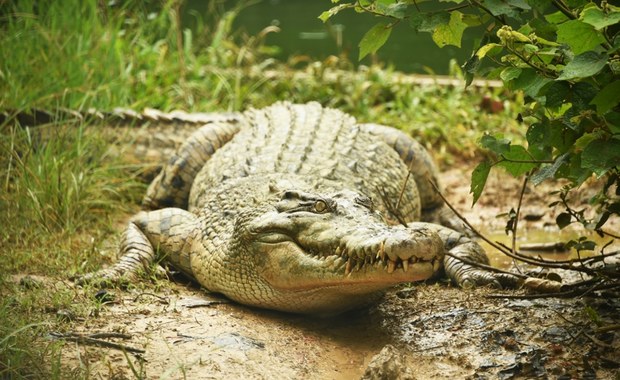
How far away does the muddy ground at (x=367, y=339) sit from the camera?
11.4ft

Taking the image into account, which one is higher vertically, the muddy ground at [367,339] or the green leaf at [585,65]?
the green leaf at [585,65]

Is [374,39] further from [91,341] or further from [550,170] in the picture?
[91,341]

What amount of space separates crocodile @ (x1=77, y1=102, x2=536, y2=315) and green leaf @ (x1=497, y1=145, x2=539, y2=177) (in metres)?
0.38

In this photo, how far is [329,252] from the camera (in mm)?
4031

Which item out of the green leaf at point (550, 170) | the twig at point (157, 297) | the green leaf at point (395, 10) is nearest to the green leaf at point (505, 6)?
the green leaf at point (395, 10)

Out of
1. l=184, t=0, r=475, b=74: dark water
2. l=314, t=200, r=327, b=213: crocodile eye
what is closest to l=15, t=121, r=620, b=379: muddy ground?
l=314, t=200, r=327, b=213: crocodile eye


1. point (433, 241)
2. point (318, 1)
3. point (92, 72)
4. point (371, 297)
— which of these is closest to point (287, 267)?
point (371, 297)

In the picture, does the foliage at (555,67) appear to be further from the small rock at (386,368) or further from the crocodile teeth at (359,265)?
the small rock at (386,368)

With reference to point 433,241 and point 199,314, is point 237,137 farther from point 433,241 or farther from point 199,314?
point 433,241

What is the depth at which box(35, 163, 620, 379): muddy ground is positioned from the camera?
3.47m

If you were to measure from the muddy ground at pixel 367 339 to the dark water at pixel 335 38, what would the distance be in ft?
17.1

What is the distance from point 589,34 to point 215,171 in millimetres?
3121

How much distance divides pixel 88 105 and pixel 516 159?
422 cm

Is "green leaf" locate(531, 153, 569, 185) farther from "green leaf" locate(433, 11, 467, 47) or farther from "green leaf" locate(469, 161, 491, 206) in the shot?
"green leaf" locate(433, 11, 467, 47)
